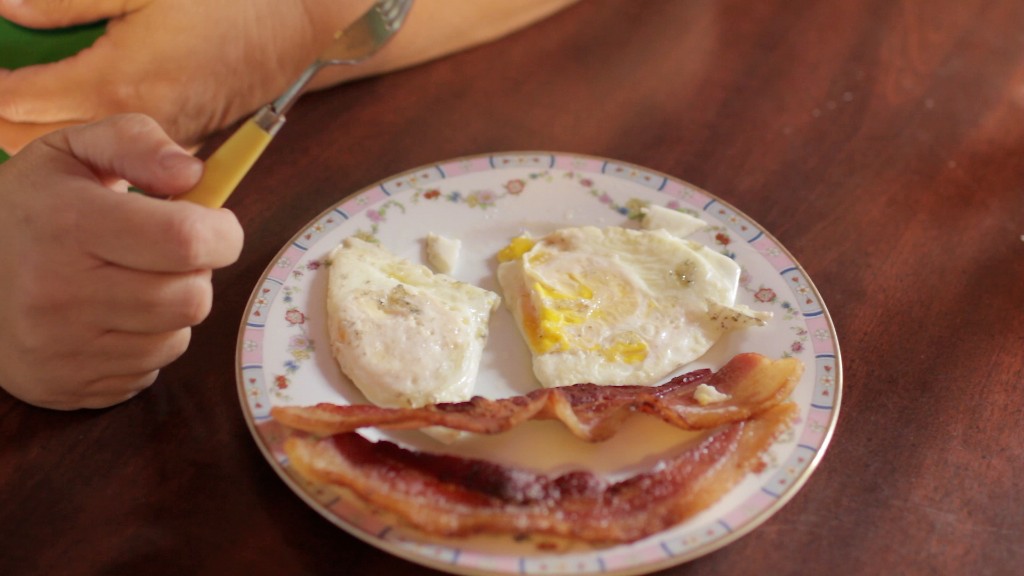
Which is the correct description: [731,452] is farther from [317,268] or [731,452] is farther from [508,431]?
[317,268]

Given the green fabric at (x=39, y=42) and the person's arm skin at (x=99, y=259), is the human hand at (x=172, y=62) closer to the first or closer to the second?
the green fabric at (x=39, y=42)

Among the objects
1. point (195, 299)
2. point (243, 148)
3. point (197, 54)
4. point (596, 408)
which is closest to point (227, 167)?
point (243, 148)

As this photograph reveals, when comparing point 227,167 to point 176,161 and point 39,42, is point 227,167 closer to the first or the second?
point 176,161

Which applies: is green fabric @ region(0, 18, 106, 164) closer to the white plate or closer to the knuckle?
the white plate

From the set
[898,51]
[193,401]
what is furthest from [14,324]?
[898,51]

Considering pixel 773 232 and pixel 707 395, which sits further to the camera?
pixel 773 232

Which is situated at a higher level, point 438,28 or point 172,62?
point 438,28

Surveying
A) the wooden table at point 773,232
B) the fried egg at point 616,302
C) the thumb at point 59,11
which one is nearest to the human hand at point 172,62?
the thumb at point 59,11
